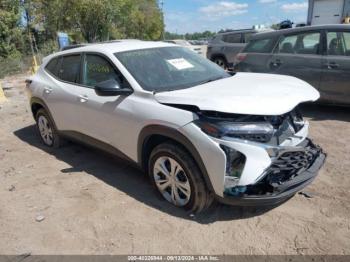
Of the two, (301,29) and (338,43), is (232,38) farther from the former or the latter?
(338,43)

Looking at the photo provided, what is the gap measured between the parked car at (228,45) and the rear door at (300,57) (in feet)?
18.6

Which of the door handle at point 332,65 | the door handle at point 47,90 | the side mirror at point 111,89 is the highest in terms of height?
the side mirror at point 111,89

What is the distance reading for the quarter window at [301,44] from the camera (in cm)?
656

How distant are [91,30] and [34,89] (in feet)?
65.4

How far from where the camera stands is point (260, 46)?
7398 millimetres

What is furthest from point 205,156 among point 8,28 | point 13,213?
point 8,28

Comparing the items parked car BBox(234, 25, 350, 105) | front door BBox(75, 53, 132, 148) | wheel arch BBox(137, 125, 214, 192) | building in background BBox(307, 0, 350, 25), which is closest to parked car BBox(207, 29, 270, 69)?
parked car BBox(234, 25, 350, 105)

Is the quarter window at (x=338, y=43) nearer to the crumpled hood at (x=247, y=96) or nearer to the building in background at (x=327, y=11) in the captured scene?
the crumpled hood at (x=247, y=96)

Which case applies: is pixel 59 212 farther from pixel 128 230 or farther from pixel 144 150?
pixel 144 150

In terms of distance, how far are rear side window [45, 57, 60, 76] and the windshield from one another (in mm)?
1617

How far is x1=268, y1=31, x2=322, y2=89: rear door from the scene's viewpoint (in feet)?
21.1

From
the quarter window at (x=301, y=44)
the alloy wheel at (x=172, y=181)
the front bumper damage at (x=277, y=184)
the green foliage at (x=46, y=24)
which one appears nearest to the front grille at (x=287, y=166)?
the front bumper damage at (x=277, y=184)

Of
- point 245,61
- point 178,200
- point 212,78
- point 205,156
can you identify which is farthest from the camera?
point 245,61

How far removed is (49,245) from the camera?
3254 mm
